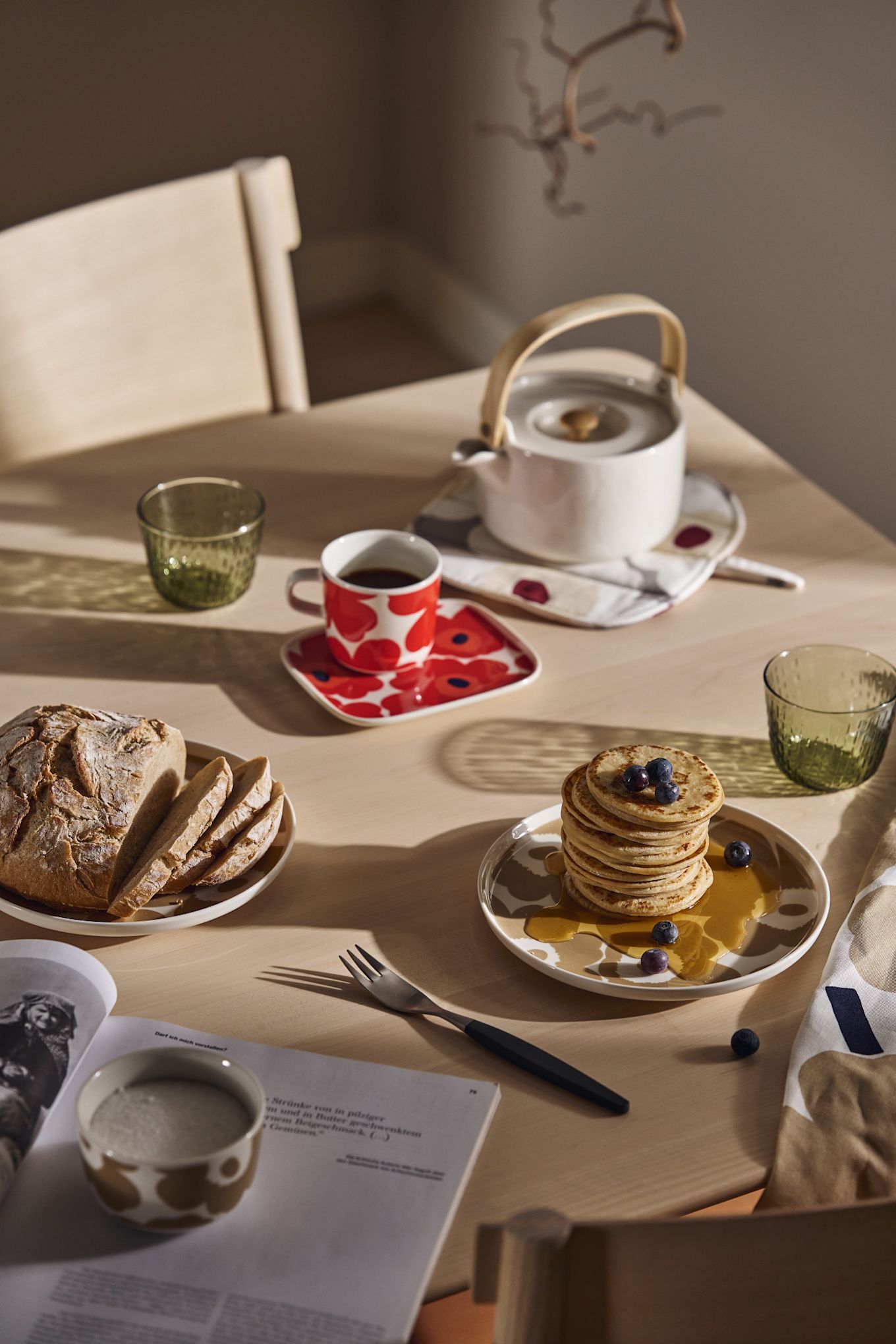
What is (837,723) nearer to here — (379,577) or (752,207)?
(379,577)

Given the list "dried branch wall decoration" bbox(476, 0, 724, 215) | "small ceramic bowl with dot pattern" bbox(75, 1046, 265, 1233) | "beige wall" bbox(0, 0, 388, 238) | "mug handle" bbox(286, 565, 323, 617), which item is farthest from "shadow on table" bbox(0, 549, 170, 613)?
"beige wall" bbox(0, 0, 388, 238)

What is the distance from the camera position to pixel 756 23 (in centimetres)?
225

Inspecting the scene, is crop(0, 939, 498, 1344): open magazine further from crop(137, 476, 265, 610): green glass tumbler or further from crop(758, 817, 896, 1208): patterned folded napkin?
crop(137, 476, 265, 610): green glass tumbler

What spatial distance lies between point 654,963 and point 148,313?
122 centimetres

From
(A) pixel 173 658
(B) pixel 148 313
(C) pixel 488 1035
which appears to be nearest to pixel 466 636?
(A) pixel 173 658

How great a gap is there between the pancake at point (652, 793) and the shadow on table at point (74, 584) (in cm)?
52

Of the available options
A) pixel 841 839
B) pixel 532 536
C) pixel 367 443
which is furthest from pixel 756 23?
pixel 841 839

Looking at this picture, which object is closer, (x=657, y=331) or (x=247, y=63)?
(x=657, y=331)

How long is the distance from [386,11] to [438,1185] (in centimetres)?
351

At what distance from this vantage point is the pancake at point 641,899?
0.88 m

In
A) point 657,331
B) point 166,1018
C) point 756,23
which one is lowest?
point 657,331

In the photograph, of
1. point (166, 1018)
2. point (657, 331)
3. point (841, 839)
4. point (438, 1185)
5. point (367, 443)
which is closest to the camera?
point (438, 1185)

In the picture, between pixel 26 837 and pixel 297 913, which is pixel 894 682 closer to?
pixel 297 913

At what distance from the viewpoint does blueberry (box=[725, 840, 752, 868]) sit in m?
0.94
